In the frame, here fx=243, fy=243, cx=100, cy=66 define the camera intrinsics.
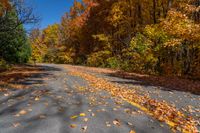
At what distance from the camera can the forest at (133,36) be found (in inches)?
630

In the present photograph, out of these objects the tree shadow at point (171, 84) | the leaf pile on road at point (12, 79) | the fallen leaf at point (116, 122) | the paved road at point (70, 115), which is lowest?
the tree shadow at point (171, 84)

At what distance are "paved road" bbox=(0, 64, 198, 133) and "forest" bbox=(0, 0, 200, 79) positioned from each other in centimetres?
852

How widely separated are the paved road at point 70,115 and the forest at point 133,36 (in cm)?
852

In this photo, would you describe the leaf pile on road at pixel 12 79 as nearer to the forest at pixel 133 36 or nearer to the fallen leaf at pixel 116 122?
the forest at pixel 133 36

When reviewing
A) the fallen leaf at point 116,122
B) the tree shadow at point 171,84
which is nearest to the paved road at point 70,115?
the fallen leaf at point 116,122

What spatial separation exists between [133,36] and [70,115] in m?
22.0

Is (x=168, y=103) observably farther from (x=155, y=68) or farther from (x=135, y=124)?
(x=155, y=68)

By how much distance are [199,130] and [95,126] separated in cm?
266

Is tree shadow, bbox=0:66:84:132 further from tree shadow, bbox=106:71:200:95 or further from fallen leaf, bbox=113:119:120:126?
tree shadow, bbox=106:71:200:95

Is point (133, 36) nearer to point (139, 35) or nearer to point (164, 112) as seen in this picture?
point (139, 35)

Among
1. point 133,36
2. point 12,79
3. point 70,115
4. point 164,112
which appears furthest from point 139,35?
point 70,115

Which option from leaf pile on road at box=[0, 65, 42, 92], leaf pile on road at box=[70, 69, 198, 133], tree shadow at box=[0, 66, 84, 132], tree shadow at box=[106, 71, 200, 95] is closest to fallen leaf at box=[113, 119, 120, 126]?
tree shadow at box=[0, 66, 84, 132]

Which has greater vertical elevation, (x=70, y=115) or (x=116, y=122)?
(x=70, y=115)

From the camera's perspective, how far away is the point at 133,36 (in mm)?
27203
